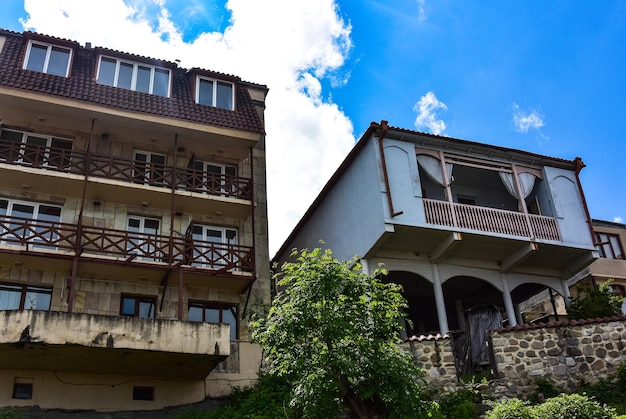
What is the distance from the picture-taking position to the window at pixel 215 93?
80.0 feet

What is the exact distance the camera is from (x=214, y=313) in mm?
21625

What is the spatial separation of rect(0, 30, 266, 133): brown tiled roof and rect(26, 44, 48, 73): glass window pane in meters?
0.28

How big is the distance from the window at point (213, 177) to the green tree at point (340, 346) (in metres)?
9.42

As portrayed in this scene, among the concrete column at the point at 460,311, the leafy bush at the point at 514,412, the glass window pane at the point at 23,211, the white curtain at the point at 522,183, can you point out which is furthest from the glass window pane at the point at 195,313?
the white curtain at the point at 522,183

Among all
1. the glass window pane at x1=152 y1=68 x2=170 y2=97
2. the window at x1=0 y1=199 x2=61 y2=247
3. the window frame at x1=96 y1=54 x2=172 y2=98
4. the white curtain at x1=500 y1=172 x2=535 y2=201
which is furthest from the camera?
the glass window pane at x1=152 y1=68 x2=170 y2=97

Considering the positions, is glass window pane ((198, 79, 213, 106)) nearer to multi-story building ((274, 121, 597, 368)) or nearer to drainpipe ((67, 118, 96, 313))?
drainpipe ((67, 118, 96, 313))

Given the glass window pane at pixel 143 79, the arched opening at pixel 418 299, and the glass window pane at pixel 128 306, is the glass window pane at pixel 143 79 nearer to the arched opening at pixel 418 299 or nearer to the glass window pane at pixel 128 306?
the glass window pane at pixel 128 306

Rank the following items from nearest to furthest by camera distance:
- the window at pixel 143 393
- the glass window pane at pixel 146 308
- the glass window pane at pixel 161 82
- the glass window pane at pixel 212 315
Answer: the window at pixel 143 393 → the glass window pane at pixel 146 308 → the glass window pane at pixel 212 315 → the glass window pane at pixel 161 82

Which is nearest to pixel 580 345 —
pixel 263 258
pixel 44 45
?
pixel 263 258

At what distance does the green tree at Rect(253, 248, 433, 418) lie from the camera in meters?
12.9

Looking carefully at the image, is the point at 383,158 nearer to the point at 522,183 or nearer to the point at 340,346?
the point at 522,183

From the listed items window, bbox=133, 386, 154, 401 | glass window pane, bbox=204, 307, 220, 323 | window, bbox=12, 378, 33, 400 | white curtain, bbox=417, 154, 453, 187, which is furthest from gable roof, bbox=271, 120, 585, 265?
window, bbox=12, 378, 33, 400

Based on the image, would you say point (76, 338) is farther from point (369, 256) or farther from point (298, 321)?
point (369, 256)

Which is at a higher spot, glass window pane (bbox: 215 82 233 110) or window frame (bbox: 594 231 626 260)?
glass window pane (bbox: 215 82 233 110)
